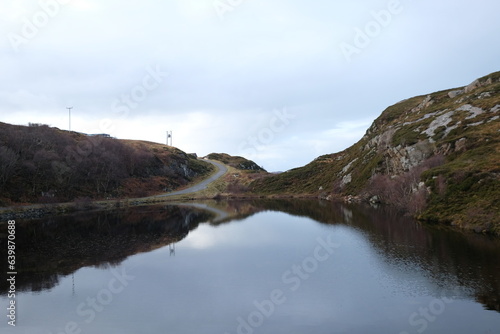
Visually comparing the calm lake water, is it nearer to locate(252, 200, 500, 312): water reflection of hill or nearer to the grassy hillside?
locate(252, 200, 500, 312): water reflection of hill

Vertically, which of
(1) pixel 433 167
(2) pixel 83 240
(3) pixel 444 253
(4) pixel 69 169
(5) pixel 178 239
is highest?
(4) pixel 69 169

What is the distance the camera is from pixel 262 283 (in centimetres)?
2839

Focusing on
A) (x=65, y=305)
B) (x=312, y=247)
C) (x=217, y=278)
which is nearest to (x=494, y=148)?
(x=312, y=247)

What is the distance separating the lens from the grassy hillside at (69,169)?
8588 centimetres

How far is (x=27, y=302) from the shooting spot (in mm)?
24531

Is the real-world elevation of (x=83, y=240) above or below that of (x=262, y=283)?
above

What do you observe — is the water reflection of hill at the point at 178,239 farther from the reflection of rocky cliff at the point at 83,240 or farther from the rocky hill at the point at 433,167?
the rocky hill at the point at 433,167

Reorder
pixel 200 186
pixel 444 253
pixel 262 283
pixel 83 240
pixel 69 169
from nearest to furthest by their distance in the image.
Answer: pixel 262 283
pixel 444 253
pixel 83 240
pixel 69 169
pixel 200 186

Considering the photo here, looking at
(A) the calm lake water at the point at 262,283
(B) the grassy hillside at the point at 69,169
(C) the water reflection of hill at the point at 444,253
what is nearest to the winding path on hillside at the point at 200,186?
(B) the grassy hillside at the point at 69,169

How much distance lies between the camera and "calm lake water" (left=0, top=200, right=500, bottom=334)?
2080 centimetres

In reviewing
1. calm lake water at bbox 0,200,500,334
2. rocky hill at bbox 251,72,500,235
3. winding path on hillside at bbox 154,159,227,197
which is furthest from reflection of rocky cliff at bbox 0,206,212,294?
winding path on hillside at bbox 154,159,227,197

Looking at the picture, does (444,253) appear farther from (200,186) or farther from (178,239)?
(200,186)

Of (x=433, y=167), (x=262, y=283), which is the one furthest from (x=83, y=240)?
(x=433, y=167)

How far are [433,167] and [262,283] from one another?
50.2 meters
